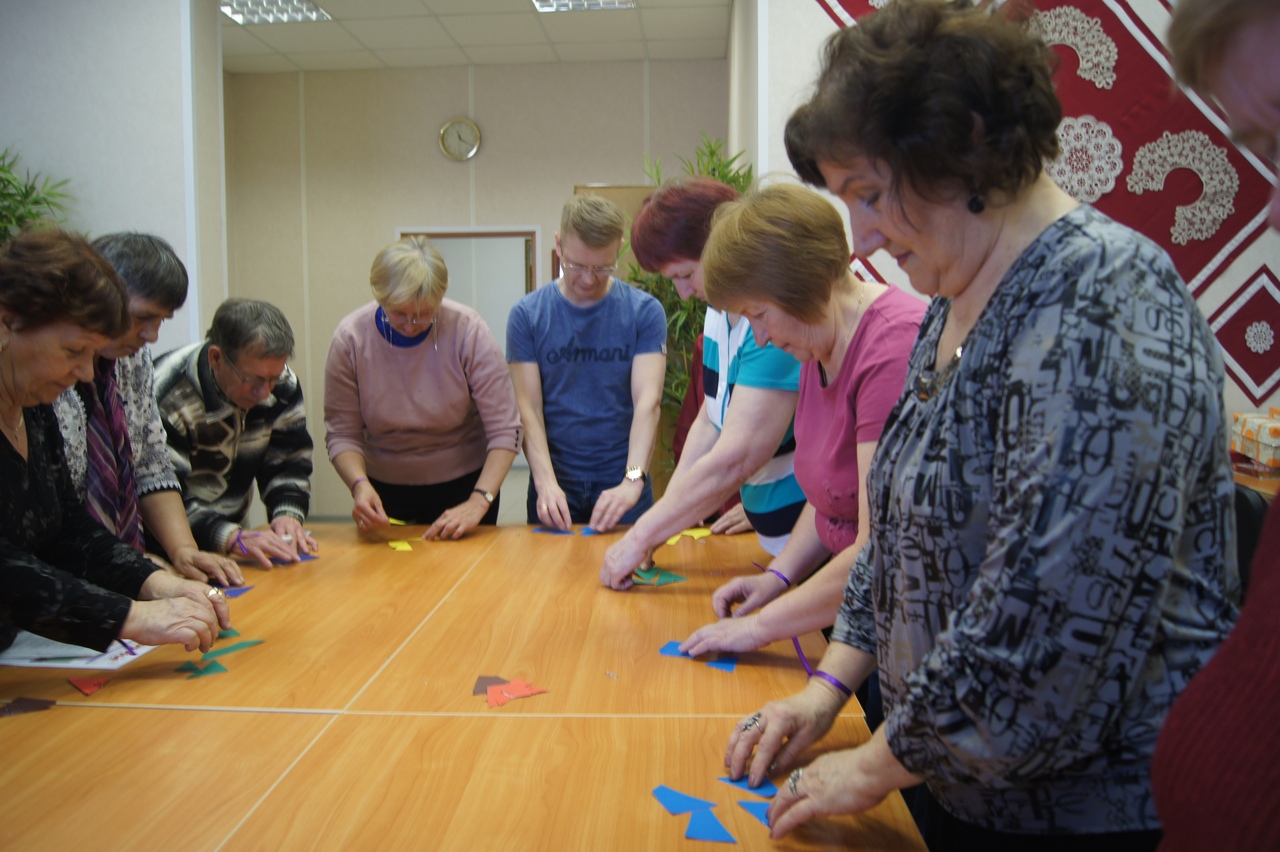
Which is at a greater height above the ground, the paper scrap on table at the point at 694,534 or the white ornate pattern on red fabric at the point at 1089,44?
the white ornate pattern on red fabric at the point at 1089,44

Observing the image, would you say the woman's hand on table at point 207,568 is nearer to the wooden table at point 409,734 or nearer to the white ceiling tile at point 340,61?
the wooden table at point 409,734

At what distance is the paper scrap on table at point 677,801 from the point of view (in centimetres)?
118

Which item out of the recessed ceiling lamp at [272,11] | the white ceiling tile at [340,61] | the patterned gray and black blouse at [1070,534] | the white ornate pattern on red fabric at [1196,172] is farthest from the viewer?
the white ceiling tile at [340,61]

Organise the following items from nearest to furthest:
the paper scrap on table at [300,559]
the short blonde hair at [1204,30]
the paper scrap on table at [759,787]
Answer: the short blonde hair at [1204,30] → the paper scrap on table at [759,787] → the paper scrap on table at [300,559]

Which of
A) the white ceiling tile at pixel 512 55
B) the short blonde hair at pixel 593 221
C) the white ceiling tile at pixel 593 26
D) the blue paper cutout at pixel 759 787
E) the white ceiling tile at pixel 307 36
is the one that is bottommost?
the blue paper cutout at pixel 759 787

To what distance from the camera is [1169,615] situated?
2.80 feet

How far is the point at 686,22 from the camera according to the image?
6.50 meters

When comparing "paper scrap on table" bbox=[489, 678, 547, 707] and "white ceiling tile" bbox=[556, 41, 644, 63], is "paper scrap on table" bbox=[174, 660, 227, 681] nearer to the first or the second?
"paper scrap on table" bbox=[489, 678, 547, 707]

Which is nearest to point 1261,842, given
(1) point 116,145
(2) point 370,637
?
(2) point 370,637

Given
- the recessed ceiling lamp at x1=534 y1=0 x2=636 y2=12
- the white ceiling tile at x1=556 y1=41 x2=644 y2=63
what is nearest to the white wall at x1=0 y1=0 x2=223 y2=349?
the recessed ceiling lamp at x1=534 y1=0 x2=636 y2=12

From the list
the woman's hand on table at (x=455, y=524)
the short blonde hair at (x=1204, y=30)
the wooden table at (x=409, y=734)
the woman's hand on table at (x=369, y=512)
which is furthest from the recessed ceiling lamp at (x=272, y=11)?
the short blonde hair at (x=1204, y=30)

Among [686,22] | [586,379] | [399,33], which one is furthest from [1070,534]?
[399,33]

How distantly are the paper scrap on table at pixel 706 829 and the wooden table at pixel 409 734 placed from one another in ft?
0.05

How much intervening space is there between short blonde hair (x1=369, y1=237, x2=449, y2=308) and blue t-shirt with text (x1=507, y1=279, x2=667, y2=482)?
1.35 feet
